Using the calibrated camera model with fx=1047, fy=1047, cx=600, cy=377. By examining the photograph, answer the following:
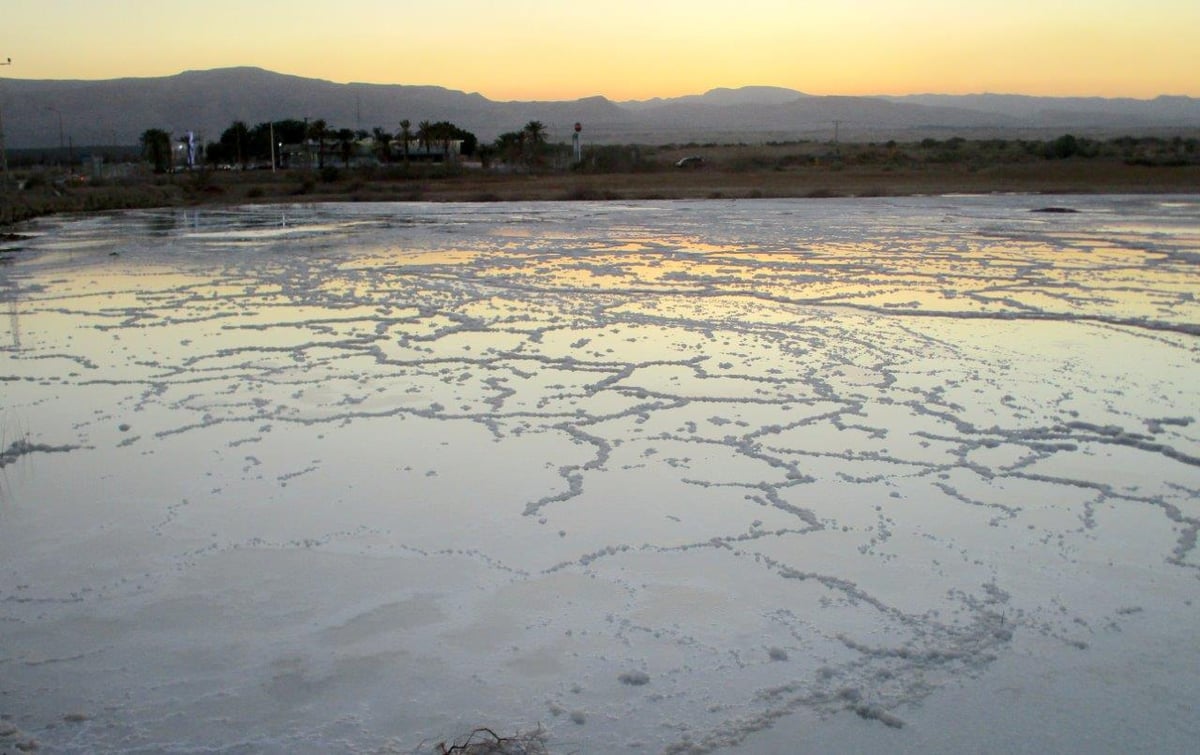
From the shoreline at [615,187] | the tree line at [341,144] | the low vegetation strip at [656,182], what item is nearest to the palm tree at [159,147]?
the tree line at [341,144]

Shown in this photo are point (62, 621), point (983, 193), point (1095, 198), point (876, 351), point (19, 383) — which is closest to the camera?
point (62, 621)

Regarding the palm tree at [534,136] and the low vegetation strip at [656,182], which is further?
the palm tree at [534,136]

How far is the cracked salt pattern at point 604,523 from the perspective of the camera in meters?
2.73

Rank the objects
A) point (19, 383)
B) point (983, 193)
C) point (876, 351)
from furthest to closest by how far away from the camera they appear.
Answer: point (983, 193)
point (876, 351)
point (19, 383)

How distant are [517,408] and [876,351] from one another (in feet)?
8.80

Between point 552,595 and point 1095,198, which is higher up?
point 1095,198

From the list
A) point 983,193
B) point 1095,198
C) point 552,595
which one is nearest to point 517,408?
point 552,595

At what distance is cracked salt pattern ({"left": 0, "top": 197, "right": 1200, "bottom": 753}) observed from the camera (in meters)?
2.73

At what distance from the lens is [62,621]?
3168 mm

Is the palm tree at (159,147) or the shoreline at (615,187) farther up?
the palm tree at (159,147)

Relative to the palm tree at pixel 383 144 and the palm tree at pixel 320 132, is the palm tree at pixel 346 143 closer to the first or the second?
the palm tree at pixel 320 132

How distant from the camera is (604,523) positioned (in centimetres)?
397

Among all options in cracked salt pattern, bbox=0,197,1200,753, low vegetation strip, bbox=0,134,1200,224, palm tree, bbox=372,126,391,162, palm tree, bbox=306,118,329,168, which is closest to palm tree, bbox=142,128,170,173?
palm tree, bbox=306,118,329,168

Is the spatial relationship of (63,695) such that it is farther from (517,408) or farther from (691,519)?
(517,408)
